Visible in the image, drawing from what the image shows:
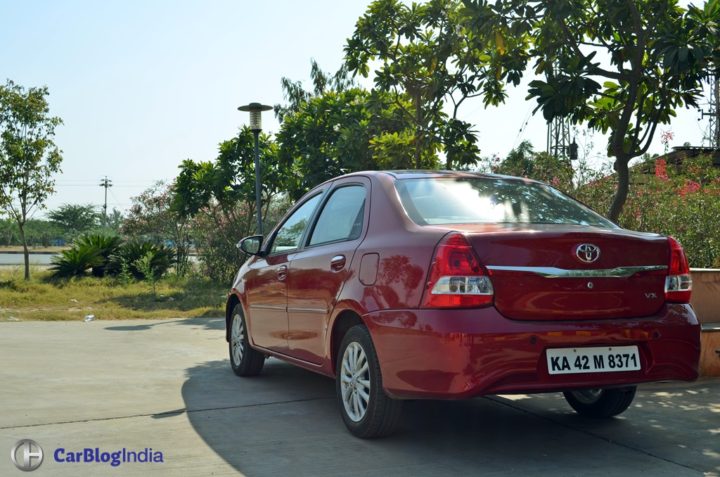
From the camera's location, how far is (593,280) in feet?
15.0

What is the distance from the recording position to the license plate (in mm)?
4434

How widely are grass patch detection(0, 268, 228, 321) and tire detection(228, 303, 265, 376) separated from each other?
6.66 meters

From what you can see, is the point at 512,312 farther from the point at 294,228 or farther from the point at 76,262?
the point at 76,262

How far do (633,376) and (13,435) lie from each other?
12.2 feet

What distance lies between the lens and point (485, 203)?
17.3ft

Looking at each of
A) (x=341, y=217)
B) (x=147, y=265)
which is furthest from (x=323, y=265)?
(x=147, y=265)

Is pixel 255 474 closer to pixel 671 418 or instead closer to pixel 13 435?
pixel 13 435

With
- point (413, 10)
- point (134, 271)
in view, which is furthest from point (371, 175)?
point (134, 271)

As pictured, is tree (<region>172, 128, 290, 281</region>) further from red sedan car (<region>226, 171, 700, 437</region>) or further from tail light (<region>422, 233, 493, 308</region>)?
tail light (<region>422, 233, 493, 308</region>)

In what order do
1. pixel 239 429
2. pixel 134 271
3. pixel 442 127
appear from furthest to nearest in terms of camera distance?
1. pixel 134 271
2. pixel 442 127
3. pixel 239 429

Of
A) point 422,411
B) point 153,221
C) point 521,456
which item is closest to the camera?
point 521,456

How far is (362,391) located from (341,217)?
1358 mm

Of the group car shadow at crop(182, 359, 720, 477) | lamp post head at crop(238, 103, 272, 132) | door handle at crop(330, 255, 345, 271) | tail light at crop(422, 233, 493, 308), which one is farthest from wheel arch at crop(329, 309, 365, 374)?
lamp post head at crop(238, 103, 272, 132)

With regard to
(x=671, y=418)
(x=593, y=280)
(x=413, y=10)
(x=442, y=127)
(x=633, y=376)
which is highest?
(x=413, y=10)
